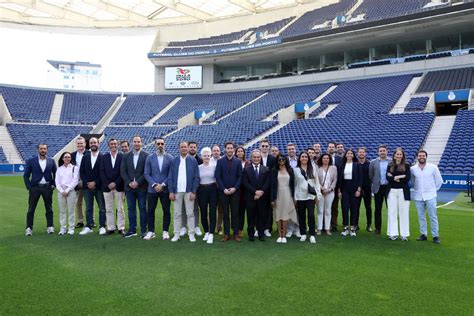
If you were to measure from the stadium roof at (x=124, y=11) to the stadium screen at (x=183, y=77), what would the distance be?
18.4 feet

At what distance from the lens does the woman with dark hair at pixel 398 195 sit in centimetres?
668

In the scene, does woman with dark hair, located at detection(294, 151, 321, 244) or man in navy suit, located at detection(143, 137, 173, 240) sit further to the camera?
man in navy suit, located at detection(143, 137, 173, 240)

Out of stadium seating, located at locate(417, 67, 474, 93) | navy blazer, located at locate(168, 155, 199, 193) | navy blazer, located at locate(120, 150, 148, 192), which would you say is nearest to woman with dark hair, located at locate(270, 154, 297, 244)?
navy blazer, located at locate(168, 155, 199, 193)

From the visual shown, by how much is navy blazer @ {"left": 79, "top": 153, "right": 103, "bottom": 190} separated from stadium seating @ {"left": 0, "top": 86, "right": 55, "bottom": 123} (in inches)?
1194

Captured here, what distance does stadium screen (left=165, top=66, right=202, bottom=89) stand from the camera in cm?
3788

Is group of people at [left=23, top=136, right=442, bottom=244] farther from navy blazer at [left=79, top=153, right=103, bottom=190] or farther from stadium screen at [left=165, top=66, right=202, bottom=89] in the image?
stadium screen at [left=165, top=66, right=202, bottom=89]

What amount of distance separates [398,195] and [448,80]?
21.7m

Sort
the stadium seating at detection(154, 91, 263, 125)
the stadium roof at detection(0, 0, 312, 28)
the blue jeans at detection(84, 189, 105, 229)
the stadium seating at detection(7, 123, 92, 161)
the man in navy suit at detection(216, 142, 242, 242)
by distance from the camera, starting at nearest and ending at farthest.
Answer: the man in navy suit at detection(216, 142, 242, 242), the blue jeans at detection(84, 189, 105, 229), the stadium seating at detection(7, 123, 92, 161), the stadium seating at detection(154, 91, 263, 125), the stadium roof at detection(0, 0, 312, 28)

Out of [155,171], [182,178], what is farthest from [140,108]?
[182,178]

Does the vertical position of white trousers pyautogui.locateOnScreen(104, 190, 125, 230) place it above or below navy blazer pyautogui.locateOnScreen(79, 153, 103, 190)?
below

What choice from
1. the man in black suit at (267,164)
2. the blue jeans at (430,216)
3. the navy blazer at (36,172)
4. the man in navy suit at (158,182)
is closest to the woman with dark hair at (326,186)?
the man in black suit at (267,164)

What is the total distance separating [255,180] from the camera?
6.59 metres

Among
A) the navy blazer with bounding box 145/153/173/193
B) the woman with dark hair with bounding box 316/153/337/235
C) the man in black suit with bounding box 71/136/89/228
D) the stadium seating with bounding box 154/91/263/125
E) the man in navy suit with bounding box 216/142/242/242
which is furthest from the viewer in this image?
the stadium seating with bounding box 154/91/263/125

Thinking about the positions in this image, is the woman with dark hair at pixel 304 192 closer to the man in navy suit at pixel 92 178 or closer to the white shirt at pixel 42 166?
the man in navy suit at pixel 92 178
